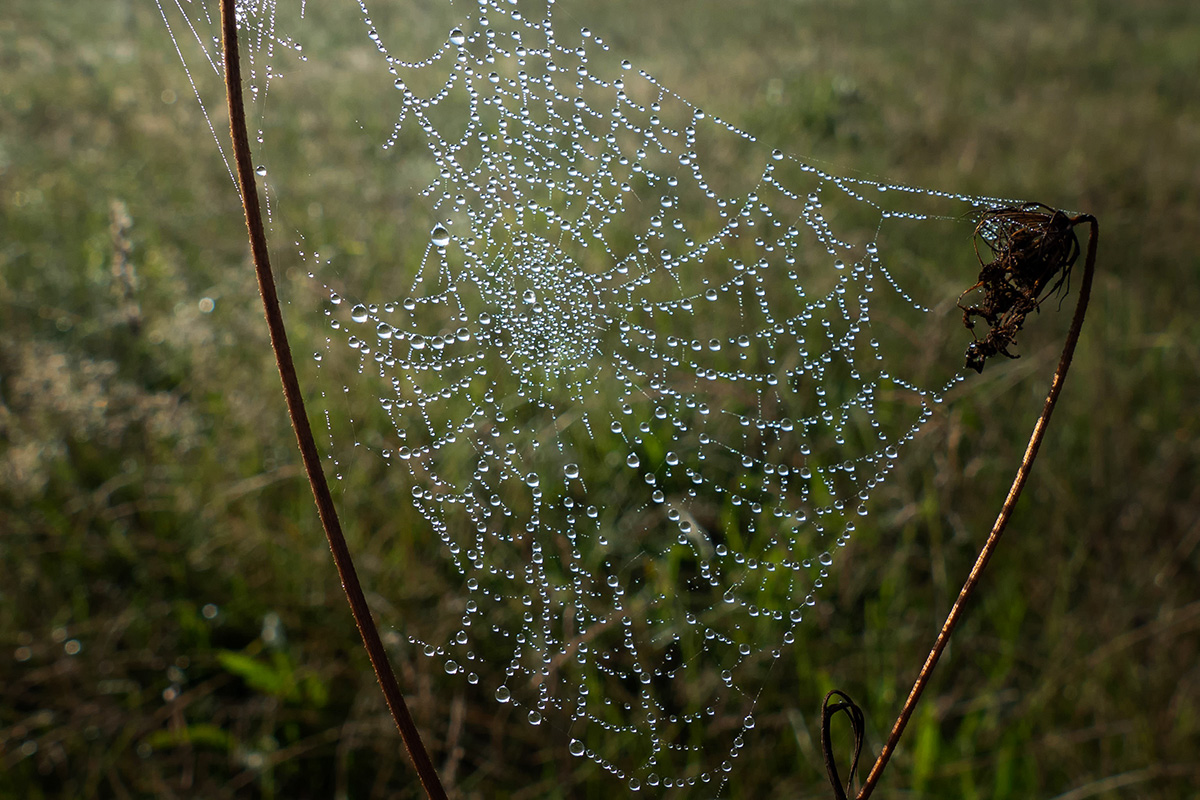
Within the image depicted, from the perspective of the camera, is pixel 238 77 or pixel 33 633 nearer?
pixel 238 77

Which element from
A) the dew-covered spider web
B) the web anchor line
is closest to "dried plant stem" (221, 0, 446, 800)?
the web anchor line

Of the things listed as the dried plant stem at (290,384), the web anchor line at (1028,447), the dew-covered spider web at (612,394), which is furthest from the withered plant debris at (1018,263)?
the dried plant stem at (290,384)

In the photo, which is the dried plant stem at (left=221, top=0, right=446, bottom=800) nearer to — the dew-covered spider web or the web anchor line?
the web anchor line

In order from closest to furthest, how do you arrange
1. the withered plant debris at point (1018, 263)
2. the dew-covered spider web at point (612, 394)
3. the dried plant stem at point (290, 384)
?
the dried plant stem at point (290, 384), the withered plant debris at point (1018, 263), the dew-covered spider web at point (612, 394)

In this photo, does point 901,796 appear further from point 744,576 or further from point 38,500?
point 38,500

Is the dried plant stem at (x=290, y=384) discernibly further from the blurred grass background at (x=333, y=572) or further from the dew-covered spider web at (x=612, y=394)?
the blurred grass background at (x=333, y=572)

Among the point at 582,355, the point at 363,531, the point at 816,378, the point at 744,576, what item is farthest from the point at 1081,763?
the point at 363,531

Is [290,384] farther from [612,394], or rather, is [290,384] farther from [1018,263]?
[612,394]
